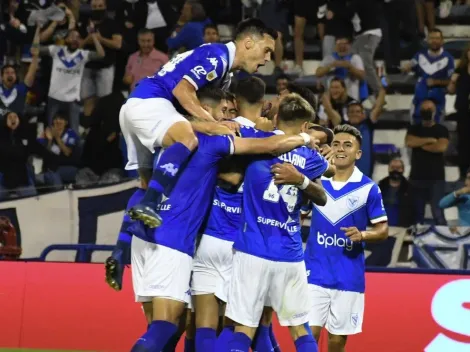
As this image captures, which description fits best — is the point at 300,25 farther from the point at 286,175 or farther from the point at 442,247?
the point at 286,175

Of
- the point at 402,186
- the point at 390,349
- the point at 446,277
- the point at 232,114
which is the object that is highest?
the point at 232,114

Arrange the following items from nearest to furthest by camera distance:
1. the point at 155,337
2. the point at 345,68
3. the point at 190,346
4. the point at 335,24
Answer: the point at 155,337, the point at 190,346, the point at 345,68, the point at 335,24

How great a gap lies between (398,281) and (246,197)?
307cm

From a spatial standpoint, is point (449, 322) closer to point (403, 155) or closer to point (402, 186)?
point (402, 186)

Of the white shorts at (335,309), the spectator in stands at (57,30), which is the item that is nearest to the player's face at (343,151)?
the white shorts at (335,309)

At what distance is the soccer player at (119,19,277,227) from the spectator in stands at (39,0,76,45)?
805cm

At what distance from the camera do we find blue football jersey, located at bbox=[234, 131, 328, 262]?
7.09 m

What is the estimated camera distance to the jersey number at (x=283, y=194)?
7090mm

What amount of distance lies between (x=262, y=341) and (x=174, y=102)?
1721 millimetres

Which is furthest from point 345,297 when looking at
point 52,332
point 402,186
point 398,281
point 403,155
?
point 403,155

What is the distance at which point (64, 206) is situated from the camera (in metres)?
10.9

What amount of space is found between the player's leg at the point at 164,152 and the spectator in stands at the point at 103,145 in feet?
16.6

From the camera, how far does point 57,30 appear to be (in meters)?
15.4

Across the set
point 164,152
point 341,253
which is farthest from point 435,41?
point 164,152
